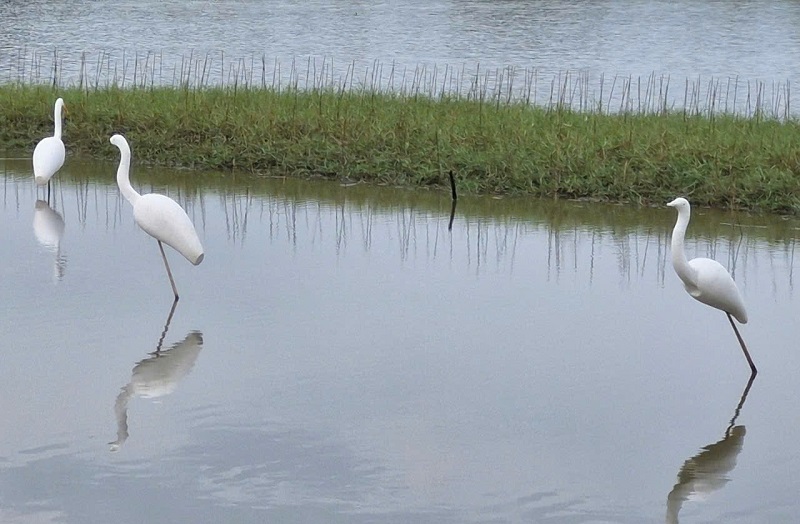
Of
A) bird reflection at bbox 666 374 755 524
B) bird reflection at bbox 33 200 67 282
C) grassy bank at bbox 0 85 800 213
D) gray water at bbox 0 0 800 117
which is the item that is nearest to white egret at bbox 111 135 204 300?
bird reflection at bbox 33 200 67 282

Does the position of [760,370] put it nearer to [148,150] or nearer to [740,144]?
[740,144]

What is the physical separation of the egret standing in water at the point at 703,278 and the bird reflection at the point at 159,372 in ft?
7.04

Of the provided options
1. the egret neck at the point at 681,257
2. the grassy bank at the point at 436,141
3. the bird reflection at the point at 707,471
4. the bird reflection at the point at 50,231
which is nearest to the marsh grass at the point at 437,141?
the grassy bank at the point at 436,141

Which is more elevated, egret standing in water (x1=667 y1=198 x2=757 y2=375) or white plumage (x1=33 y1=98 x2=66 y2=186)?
white plumage (x1=33 y1=98 x2=66 y2=186)

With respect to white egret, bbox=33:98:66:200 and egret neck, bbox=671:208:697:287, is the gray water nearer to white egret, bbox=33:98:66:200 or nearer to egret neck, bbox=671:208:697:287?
white egret, bbox=33:98:66:200

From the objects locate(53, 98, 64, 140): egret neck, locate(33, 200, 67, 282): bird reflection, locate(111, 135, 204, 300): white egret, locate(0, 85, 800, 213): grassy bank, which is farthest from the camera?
locate(53, 98, 64, 140): egret neck

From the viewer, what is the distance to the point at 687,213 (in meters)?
5.82

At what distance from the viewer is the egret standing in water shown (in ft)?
18.6

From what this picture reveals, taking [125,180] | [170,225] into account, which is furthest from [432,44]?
[170,225]

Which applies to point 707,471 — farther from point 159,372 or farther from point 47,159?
point 47,159

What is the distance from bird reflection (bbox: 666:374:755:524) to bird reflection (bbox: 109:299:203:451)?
1.94 metres

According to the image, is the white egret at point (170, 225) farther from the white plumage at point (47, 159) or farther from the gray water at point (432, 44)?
the gray water at point (432, 44)

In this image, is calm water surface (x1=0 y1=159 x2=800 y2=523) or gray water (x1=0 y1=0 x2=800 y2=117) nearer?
calm water surface (x1=0 y1=159 x2=800 y2=523)

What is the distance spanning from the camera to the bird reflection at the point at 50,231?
7.39m
